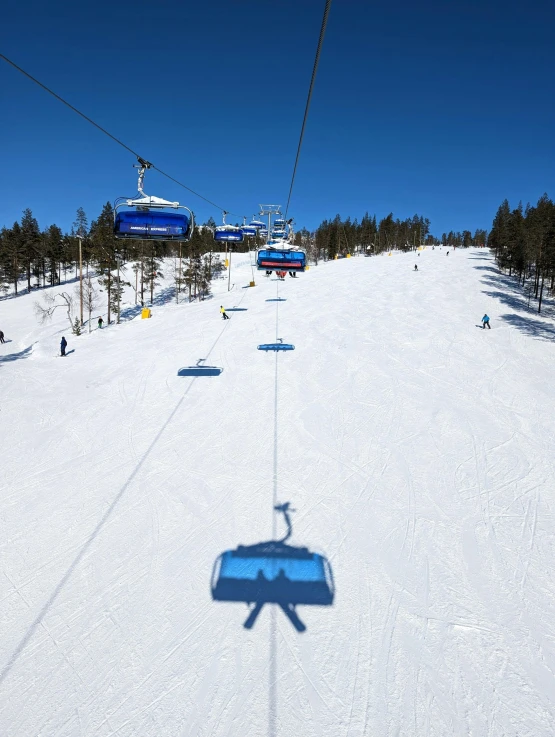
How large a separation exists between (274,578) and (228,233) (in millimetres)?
17928

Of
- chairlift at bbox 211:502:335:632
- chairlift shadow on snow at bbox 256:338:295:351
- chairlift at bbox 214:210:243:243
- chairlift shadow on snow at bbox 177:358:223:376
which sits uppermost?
chairlift at bbox 214:210:243:243

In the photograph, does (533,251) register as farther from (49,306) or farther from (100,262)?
(49,306)

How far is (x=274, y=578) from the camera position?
239 inches

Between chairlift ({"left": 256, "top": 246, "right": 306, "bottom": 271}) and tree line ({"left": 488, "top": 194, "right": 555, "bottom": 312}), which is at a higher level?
tree line ({"left": 488, "top": 194, "right": 555, "bottom": 312})

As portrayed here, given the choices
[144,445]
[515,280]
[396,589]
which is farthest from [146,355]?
[515,280]

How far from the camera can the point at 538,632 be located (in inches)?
206

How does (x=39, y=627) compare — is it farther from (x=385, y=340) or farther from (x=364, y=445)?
(x=385, y=340)

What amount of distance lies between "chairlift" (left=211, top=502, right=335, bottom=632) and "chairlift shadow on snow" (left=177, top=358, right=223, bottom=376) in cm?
1055

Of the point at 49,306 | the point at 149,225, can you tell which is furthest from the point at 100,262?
the point at 149,225

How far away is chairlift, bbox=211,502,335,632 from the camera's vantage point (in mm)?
5656

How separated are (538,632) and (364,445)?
5.71 m

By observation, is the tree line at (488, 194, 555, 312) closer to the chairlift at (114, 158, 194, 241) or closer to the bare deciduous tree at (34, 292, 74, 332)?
the chairlift at (114, 158, 194, 241)

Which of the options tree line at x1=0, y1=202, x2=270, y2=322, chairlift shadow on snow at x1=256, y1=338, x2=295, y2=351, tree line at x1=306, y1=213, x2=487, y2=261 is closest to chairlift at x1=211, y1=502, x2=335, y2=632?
chairlift shadow on snow at x1=256, y1=338, x2=295, y2=351

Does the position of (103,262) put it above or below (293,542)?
above
